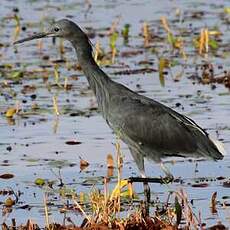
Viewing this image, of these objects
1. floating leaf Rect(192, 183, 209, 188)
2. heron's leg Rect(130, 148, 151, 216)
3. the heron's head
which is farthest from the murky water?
the heron's head

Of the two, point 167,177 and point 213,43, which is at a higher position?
point 213,43

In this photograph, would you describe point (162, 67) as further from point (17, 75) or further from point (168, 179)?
point (168, 179)

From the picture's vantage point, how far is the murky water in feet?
31.3

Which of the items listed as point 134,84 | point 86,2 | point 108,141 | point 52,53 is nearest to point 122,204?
point 108,141

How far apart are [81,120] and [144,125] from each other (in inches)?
103

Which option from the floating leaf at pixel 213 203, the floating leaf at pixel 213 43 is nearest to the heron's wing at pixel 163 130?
the floating leaf at pixel 213 203

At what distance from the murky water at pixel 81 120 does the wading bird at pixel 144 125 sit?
0.32 meters

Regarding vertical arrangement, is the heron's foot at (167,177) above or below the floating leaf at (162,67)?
below

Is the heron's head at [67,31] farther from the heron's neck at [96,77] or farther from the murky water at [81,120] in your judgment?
the murky water at [81,120]

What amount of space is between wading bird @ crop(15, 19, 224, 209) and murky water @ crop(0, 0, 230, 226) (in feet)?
1.06

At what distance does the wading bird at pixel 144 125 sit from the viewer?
9.36 metres

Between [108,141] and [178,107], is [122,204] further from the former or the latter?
[178,107]

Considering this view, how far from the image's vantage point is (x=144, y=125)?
947cm

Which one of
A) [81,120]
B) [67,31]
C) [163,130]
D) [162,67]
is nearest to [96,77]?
[67,31]
